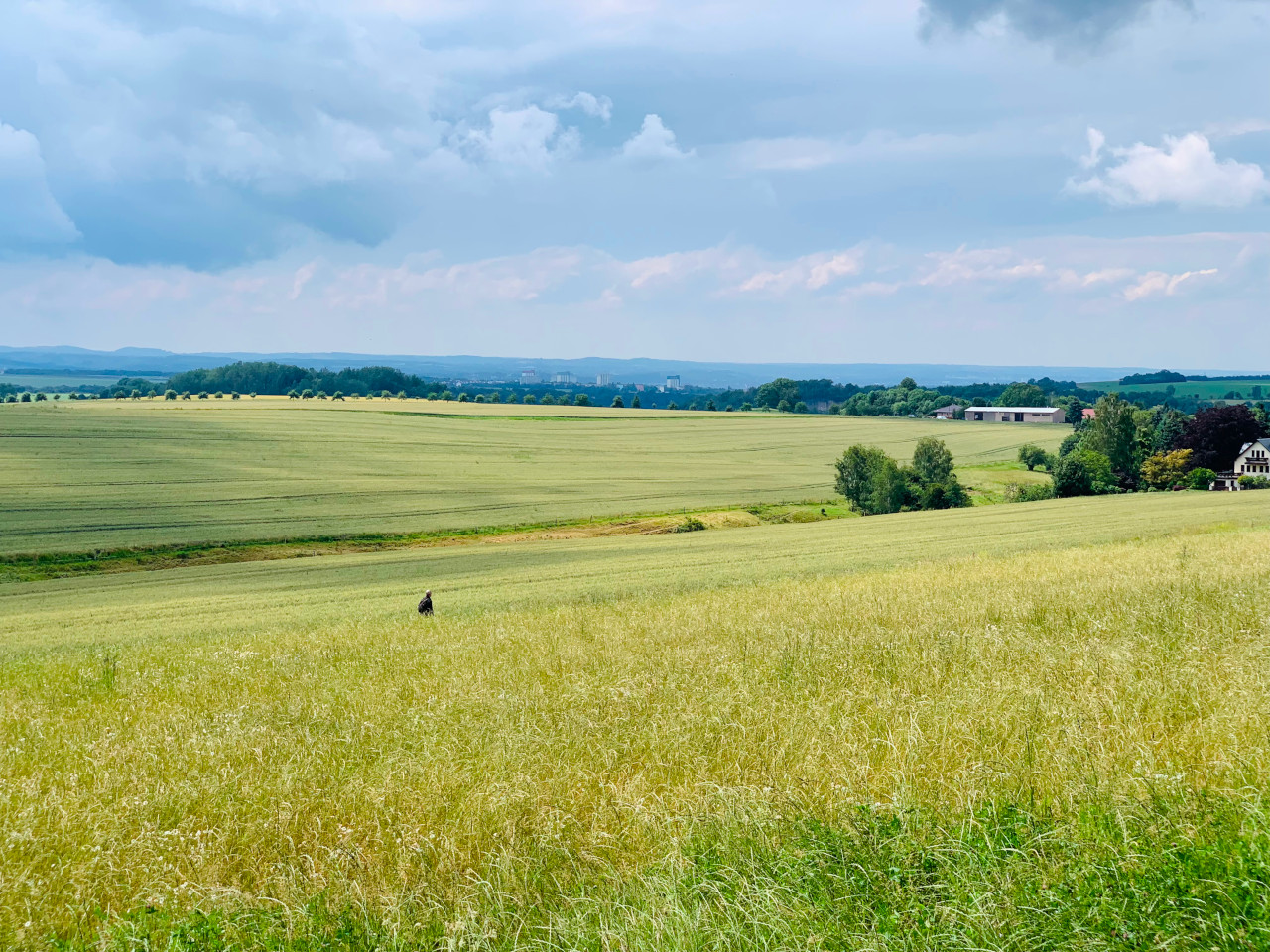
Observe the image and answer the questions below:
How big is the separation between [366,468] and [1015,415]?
133839mm

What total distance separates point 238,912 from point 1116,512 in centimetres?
4873

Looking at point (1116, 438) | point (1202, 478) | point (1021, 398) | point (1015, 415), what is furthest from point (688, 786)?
point (1021, 398)

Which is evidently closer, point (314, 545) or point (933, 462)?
point (314, 545)

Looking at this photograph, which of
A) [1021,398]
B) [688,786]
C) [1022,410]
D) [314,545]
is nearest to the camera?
[688,786]

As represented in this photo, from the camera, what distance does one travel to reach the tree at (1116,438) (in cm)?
8850

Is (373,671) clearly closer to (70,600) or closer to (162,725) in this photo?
(162,725)

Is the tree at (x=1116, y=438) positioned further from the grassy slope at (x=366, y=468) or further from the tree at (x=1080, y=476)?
the tree at (x=1080, y=476)

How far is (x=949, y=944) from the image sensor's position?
3.62 m

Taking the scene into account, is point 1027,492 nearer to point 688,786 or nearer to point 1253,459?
point 1253,459

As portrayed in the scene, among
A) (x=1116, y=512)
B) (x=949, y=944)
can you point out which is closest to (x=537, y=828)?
(x=949, y=944)

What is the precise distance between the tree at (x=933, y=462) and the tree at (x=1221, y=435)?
92.8 ft

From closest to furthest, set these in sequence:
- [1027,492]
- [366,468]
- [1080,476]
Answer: [1080,476]
[1027,492]
[366,468]

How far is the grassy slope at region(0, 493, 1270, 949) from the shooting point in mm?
4066

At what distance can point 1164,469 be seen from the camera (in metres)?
85.6
